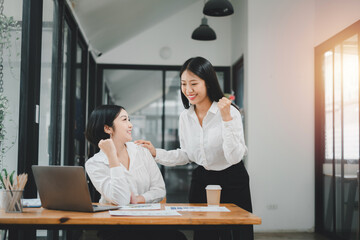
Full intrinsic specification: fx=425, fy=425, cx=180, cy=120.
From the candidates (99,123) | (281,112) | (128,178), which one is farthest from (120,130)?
(281,112)

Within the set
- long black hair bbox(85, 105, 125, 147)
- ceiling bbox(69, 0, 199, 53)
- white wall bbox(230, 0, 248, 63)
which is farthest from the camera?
white wall bbox(230, 0, 248, 63)

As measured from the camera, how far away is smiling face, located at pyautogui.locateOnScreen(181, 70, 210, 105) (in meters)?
2.22

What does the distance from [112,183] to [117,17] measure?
352cm

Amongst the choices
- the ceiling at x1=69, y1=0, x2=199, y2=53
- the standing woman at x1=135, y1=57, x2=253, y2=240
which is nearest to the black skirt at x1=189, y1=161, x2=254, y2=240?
the standing woman at x1=135, y1=57, x2=253, y2=240

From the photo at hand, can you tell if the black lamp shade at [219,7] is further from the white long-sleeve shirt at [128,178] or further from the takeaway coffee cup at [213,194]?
the takeaway coffee cup at [213,194]

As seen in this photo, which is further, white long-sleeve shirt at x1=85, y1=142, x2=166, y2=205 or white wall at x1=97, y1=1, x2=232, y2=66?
white wall at x1=97, y1=1, x2=232, y2=66

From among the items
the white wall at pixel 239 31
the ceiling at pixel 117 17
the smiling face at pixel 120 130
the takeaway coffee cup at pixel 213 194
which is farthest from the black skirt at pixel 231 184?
the white wall at pixel 239 31

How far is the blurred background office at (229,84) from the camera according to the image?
2.71 m

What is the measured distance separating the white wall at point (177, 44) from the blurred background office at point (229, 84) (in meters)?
0.02

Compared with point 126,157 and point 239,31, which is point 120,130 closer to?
point 126,157

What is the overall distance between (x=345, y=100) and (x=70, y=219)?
3551 millimetres

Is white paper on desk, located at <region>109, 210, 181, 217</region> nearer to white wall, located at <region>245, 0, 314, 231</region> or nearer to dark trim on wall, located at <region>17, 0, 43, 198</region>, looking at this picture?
dark trim on wall, located at <region>17, 0, 43, 198</region>

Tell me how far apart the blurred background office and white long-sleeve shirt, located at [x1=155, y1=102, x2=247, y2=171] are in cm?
93

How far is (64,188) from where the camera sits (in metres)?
1.65
